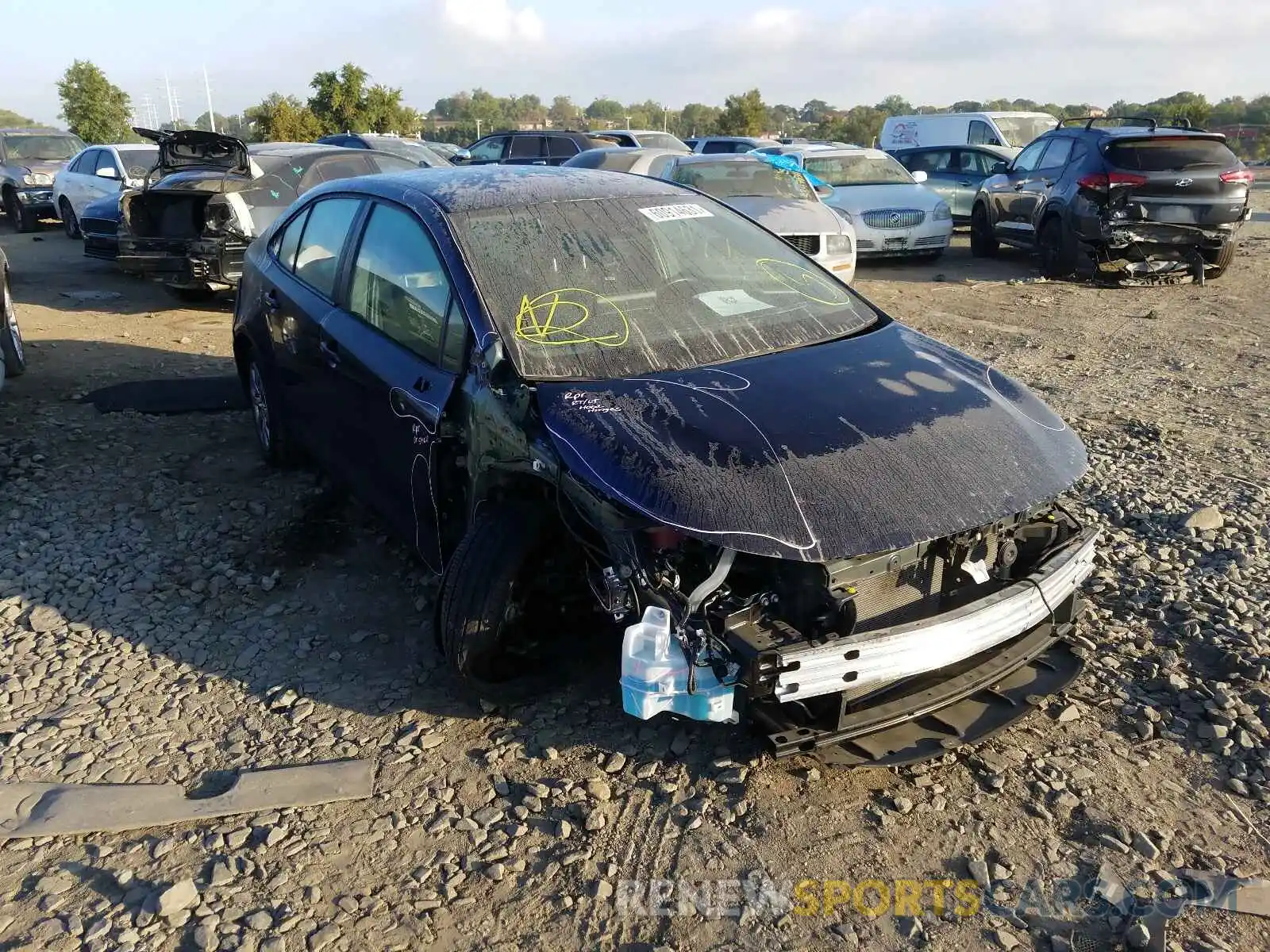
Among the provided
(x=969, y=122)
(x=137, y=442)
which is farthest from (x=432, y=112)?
(x=137, y=442)

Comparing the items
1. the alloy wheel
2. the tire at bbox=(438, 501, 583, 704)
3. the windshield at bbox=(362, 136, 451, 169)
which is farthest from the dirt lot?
the windshield at bbox=(362, 136, 451, 169)

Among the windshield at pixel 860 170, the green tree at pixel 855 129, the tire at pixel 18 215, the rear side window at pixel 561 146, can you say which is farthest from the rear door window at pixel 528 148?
the green tree at pixel 855 129

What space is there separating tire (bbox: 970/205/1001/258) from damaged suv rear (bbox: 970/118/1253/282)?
135cm

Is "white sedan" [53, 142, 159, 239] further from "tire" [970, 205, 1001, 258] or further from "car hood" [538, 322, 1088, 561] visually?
"car hood" [538, 322, 1088, 561]

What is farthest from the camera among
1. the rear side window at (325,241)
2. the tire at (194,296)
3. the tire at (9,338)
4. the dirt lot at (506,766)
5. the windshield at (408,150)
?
the windshield at (408,150)

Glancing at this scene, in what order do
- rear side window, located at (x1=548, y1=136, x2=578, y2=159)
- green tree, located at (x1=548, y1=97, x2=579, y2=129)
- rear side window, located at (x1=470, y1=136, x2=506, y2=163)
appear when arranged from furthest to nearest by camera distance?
green tree, located at (x1=548, y1=97, x2=579, y2=129) → rear side window, located at (x1=470, y1=136, x2=506, y2=163) → rear side window, located at (x1=548, y1=136, x2=578, y2=159)

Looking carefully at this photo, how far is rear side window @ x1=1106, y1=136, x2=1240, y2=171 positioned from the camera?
10180 mm

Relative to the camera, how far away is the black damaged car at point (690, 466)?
106 inches

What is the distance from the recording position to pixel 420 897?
2561 mm

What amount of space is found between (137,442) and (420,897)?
4311mm

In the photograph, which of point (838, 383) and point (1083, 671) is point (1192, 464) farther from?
point (838, 383)

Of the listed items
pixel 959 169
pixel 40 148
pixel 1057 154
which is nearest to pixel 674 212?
pixel 1057 154

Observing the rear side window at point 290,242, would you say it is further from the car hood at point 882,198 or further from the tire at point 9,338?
the car hood at point 882,198

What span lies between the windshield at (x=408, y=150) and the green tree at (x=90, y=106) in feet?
73.5
